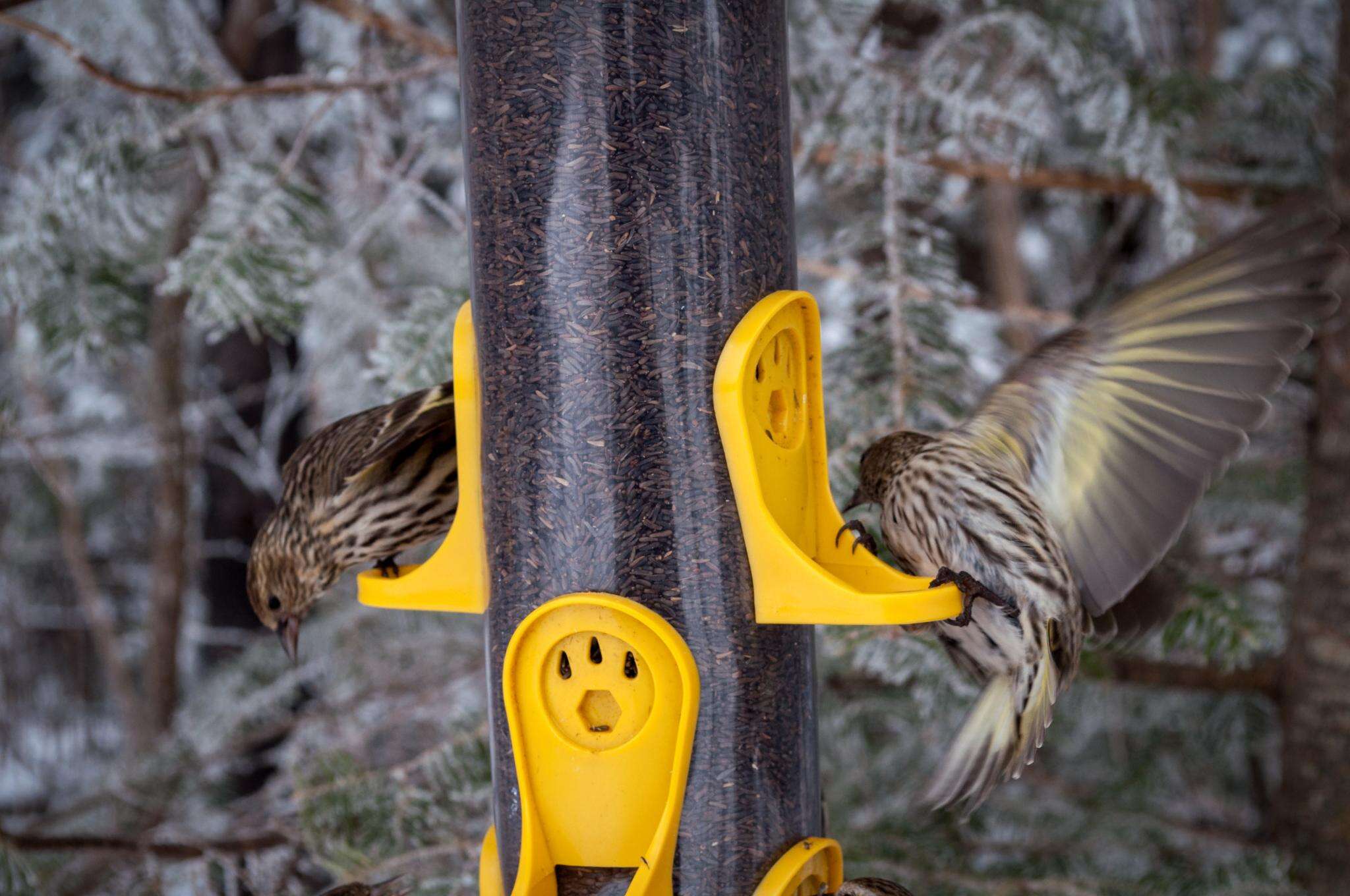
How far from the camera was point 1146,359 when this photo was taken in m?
1.25

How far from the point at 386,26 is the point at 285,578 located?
915 millimetres

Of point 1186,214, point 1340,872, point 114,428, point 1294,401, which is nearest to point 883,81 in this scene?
point 1186,214

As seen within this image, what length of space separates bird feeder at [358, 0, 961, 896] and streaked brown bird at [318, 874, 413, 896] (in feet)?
0.41

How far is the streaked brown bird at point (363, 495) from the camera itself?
54.2 inches

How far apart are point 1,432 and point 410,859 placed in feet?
3.00

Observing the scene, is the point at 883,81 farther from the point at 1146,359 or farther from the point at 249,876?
the point at 249,876

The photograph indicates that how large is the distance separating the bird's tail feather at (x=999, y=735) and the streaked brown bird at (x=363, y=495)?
0.67 metres

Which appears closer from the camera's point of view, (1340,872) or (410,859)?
(410,859)

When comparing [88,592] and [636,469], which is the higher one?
[636,469]

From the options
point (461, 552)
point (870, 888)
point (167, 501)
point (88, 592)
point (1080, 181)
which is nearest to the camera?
point (870, 888)

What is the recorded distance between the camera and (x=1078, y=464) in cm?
132

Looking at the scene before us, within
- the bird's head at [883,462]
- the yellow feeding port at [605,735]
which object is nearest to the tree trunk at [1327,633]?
the bird's head at [883,462]

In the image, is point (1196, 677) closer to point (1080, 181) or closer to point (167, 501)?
point (1080, 181)

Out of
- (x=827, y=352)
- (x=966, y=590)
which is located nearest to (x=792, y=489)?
(x=966, y=590)
